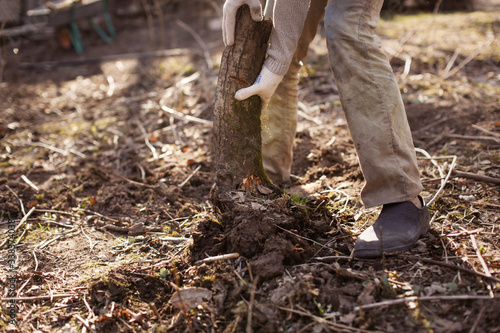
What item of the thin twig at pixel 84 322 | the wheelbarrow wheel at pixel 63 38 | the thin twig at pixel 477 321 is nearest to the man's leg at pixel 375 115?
the thin twig at pixel 477 321

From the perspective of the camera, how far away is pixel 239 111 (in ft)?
7.71

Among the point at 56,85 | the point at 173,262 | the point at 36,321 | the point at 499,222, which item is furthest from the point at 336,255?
the point at 56,85

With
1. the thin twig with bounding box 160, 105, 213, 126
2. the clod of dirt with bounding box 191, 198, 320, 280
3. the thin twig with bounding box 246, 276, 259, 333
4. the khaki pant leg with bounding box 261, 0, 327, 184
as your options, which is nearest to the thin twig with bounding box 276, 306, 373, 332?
the thin twig with bounding box 246, 276, 259, 333

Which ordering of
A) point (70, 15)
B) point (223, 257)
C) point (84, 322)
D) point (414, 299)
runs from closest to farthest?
point (414, 299) → point (84, 322) → point (223, 257) → point (70, 15)

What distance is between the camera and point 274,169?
2.88 meters

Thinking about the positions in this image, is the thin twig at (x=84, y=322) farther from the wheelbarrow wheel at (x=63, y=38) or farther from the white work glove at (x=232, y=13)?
the wheelbarrow wheel at (x=63, y=38)

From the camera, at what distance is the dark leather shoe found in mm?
2002

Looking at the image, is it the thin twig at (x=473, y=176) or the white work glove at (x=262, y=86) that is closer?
the white work glove at (x=262, y=86)

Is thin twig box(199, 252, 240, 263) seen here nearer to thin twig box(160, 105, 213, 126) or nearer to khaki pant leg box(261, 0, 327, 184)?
khaki pant leg box(261, 0, 327, 184)

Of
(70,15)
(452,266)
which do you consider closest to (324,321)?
(452,266)

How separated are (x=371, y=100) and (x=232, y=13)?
0.85 metres

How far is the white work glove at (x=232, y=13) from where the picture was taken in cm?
220

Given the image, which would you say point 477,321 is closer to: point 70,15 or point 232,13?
point 232,13

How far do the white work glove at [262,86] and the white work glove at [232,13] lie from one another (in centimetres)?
26
